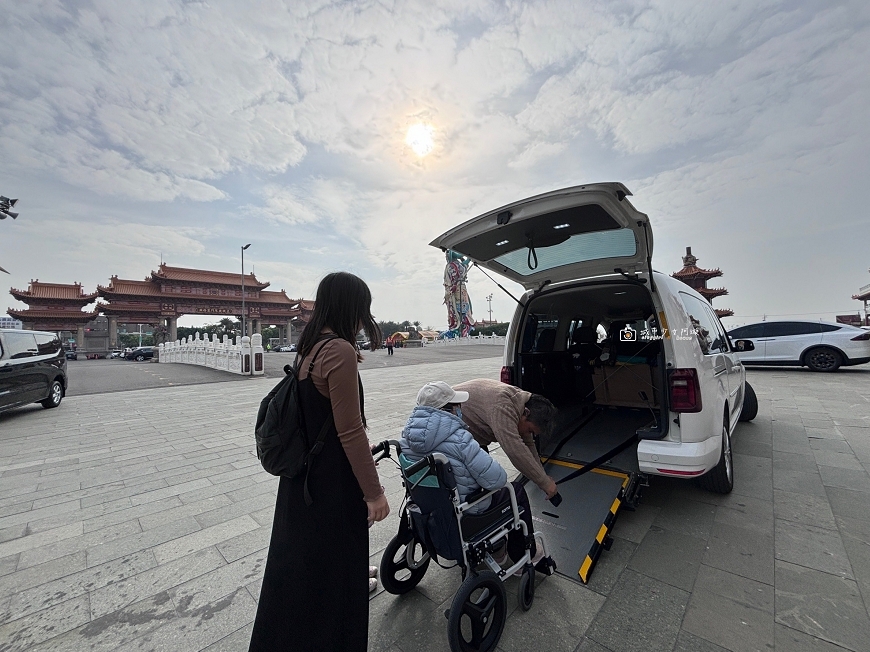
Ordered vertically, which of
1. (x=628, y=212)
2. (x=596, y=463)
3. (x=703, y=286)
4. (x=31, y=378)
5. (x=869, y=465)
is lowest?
(x=869, y=465)

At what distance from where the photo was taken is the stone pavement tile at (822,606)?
1.64m

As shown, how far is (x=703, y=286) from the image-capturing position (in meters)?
30.6

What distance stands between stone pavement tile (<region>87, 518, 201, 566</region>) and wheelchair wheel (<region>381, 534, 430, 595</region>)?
5.61 feet

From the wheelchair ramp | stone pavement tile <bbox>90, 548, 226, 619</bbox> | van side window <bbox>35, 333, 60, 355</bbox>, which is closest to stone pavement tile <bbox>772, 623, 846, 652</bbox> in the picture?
the wheelchair ramp

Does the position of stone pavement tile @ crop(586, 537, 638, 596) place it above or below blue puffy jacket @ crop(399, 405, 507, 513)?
below

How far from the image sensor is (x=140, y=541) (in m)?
2.61

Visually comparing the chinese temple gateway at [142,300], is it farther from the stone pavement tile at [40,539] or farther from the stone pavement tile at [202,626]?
the stone pavement tile at [202,626]

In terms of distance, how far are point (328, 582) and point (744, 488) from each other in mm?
3472

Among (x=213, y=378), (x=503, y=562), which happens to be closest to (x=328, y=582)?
(x=503, y=562)

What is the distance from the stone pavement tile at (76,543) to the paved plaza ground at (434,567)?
0.04 feet

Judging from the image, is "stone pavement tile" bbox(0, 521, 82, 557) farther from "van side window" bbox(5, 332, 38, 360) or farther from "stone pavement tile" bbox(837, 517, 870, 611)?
"van side window" bbox(5, 332, 38, 360)

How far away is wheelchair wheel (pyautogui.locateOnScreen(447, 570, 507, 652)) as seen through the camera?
4.91 ft

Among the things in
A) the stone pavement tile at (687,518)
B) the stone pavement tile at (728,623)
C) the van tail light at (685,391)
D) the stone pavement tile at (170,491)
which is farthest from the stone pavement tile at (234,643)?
the van tail light at (685,391)

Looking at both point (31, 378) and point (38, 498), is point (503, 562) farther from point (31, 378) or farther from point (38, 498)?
point (31, 378)
